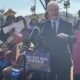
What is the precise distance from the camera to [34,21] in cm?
1169

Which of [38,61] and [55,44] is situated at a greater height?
[55,44]

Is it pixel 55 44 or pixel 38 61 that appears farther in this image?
pixel 55 44

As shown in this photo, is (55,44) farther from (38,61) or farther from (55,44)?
(38,61)

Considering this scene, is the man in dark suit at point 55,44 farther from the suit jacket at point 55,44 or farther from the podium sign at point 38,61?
the podium sign at point 38,61

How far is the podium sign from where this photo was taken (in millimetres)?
5914

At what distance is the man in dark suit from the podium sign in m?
0.14

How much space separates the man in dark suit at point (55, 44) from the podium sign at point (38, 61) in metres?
0.14

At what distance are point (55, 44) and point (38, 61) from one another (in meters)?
0.41

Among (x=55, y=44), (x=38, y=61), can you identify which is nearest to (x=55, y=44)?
(x=55, y=44)

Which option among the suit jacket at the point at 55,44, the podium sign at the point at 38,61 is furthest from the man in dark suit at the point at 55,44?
the podium sign at the point at 38,61

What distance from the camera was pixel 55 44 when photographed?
6074 mm

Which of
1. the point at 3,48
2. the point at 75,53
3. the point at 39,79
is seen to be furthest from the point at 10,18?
the point at 39,79

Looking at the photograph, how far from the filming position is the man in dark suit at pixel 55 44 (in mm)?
6062

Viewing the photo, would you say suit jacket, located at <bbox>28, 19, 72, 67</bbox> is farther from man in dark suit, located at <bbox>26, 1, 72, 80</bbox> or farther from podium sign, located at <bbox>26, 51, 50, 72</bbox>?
podium sign, located at <bbox>26, 51, 50, 72</bbox>
